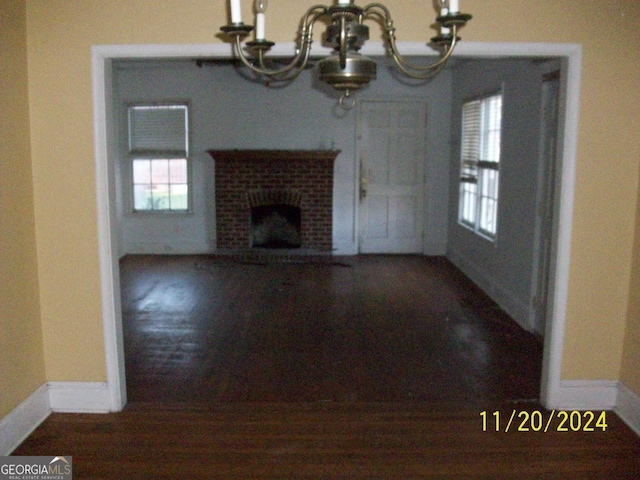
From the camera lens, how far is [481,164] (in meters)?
6.36

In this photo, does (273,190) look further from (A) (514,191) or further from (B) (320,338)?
(B) (320,338)

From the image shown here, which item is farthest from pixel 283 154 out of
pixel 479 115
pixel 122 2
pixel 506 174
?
pixel 122 2

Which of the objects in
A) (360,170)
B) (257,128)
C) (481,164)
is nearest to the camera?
(481,164)

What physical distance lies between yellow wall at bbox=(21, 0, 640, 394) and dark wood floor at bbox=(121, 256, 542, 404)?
0.61 metres

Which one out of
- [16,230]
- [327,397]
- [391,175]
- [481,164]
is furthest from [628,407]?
[391,175]

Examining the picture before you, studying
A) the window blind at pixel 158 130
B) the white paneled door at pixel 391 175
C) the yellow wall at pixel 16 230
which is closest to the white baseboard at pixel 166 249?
the window blind at pixel 158 130

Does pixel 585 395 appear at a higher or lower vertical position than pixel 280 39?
lower

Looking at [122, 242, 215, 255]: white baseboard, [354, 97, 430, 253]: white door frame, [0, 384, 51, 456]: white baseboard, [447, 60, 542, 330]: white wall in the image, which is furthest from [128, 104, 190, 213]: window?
[0, 384, 51, 456]: white baseboard

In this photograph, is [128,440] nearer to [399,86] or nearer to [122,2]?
[122,2]

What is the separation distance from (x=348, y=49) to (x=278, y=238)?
5971mm

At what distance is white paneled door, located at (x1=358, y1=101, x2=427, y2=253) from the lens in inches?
311

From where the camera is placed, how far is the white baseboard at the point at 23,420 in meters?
2.82
